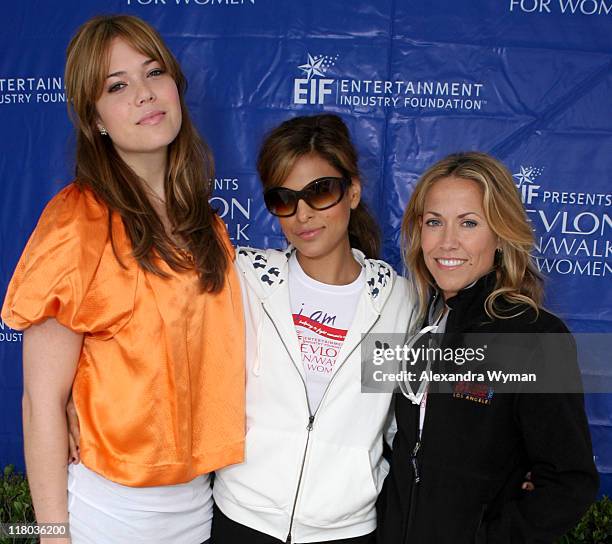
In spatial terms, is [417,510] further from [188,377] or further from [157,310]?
[157,310]

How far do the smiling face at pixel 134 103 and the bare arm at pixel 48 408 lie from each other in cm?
51

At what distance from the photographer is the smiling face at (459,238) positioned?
61.6 inches

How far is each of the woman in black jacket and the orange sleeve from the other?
0.87m

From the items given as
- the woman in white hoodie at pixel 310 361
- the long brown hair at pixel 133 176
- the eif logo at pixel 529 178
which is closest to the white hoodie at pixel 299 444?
the woman in white hoodie at pixel 310 361

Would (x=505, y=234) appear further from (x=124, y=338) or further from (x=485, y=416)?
(x=124, y=338)

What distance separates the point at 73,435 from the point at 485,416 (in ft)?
3.34

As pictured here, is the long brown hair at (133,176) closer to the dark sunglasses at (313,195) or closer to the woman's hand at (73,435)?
the dark sunglasses at (313,195)

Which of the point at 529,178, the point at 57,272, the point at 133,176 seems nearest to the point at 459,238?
the point at 133,176

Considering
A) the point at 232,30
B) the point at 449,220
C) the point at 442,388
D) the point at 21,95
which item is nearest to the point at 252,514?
the point at 442,388

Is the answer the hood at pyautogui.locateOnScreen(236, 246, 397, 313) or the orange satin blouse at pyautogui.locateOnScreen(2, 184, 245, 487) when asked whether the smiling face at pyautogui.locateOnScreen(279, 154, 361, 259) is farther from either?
the orange satin blouse at pyautogui.locateOnScreen(2, 184, 245, 487)

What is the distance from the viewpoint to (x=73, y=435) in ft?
4.79

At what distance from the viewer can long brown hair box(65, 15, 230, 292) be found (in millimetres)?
1465

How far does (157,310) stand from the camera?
56.1 inches

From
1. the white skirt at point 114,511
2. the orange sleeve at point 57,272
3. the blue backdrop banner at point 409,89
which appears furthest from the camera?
the blue backdrop banner at point 409,89
